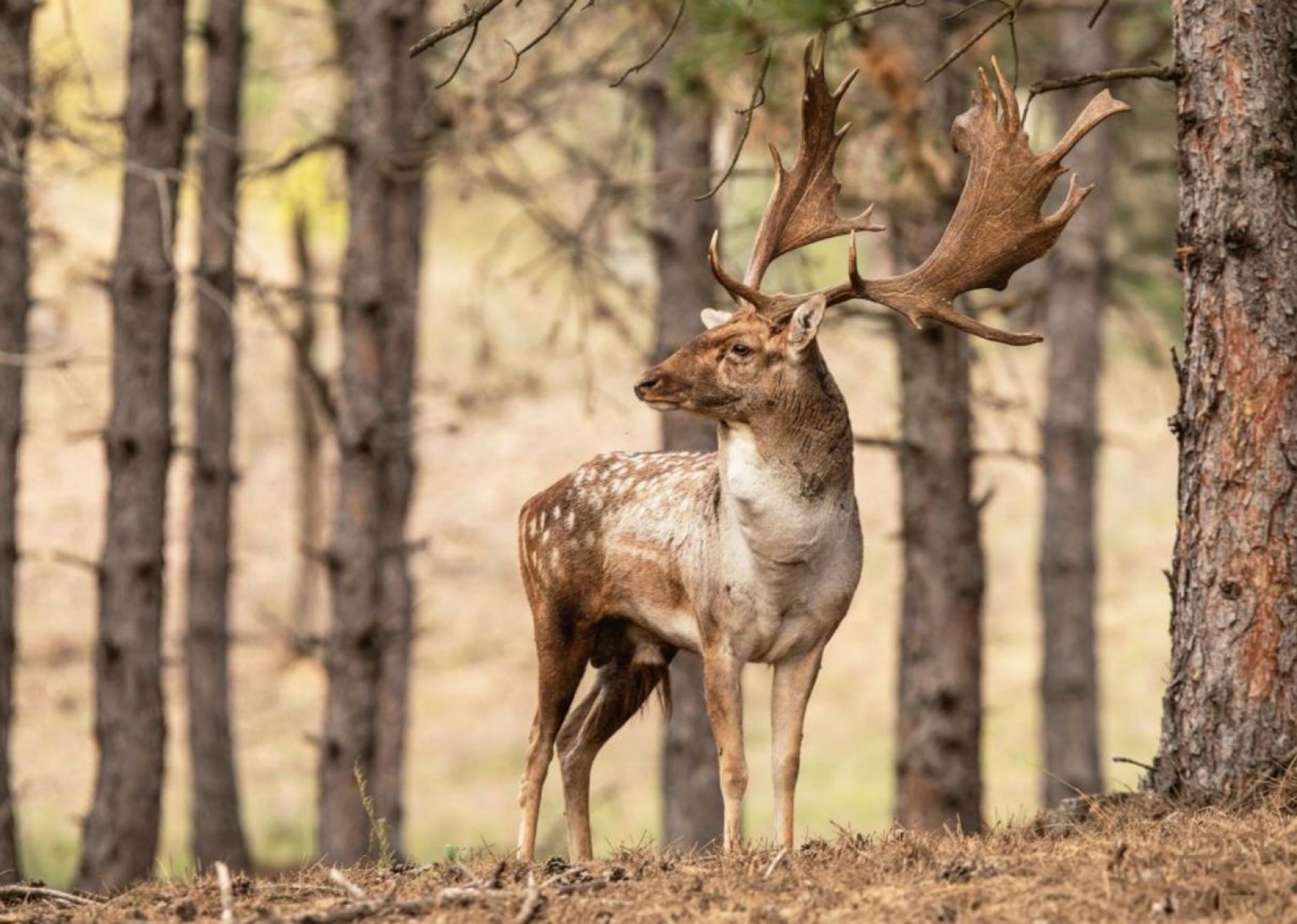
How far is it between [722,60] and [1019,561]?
2355cm

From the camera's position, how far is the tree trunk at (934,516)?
37.4 ft

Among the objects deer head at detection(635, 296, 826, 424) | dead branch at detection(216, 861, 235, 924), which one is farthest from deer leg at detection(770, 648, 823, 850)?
dead branch at detection(216, 861, 235, 924)

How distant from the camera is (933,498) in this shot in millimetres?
11508

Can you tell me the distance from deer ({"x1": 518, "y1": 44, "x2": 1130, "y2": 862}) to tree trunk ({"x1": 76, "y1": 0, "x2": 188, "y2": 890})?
14.7 ft

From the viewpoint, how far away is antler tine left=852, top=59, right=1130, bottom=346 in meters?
7.80

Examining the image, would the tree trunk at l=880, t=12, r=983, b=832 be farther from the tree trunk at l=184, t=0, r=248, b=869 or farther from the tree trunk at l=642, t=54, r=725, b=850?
the tree trunk at l=184, t=0, r=248, b=869

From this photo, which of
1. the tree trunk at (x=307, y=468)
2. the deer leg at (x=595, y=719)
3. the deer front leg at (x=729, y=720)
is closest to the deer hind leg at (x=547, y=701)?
the deer leg at (x=595, y=719)

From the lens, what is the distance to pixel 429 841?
22797mm

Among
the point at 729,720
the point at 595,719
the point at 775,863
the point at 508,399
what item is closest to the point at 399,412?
the point at 595,719

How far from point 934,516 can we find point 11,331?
6.09m

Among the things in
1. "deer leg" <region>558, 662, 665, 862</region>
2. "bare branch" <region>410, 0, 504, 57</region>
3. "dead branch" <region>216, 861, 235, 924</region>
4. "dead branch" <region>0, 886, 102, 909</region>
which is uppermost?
"bare branch" <region>410, 0, 504, 57</region>

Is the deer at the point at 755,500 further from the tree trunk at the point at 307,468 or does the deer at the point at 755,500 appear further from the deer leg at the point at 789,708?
the tree trunk at the point at 307,468

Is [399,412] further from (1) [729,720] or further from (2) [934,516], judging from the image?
(1) [729,720]

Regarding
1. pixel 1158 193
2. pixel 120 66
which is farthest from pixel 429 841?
pixel 1158 193
